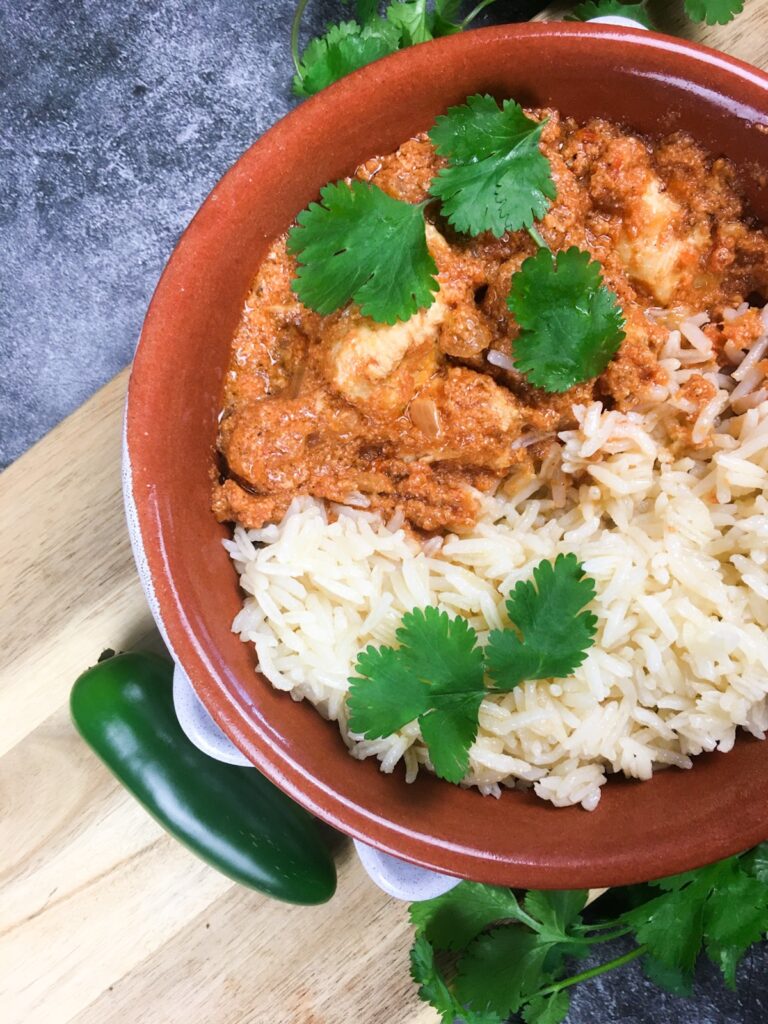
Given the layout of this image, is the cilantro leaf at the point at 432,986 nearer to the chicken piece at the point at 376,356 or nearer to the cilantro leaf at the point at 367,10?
the chicken piece at the point at 376,356

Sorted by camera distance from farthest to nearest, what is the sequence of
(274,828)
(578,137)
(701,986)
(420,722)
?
(701,986), (274,828), (578,137), (420,722)

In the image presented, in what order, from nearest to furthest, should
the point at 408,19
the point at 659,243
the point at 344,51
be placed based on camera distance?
the point at 659,243 → the point at 344,51 → the point at 408,19

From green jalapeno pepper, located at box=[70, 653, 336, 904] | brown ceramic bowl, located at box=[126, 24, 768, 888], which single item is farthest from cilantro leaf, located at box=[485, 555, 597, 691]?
green jalapeno pepper, located at box=[70, 653, 336, 904]

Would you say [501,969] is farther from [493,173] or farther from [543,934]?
[493,173]

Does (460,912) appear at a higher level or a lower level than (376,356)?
lower

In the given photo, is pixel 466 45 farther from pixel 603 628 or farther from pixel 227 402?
pixel 603 628

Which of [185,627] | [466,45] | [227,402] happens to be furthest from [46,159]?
[185,627]

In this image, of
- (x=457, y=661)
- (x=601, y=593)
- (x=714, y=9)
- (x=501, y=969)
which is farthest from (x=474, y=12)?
(x=501, y=969)

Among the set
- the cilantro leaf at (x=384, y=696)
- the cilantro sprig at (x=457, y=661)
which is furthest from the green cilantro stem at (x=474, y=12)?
the cilantro leaf at (x=384, y=696)
